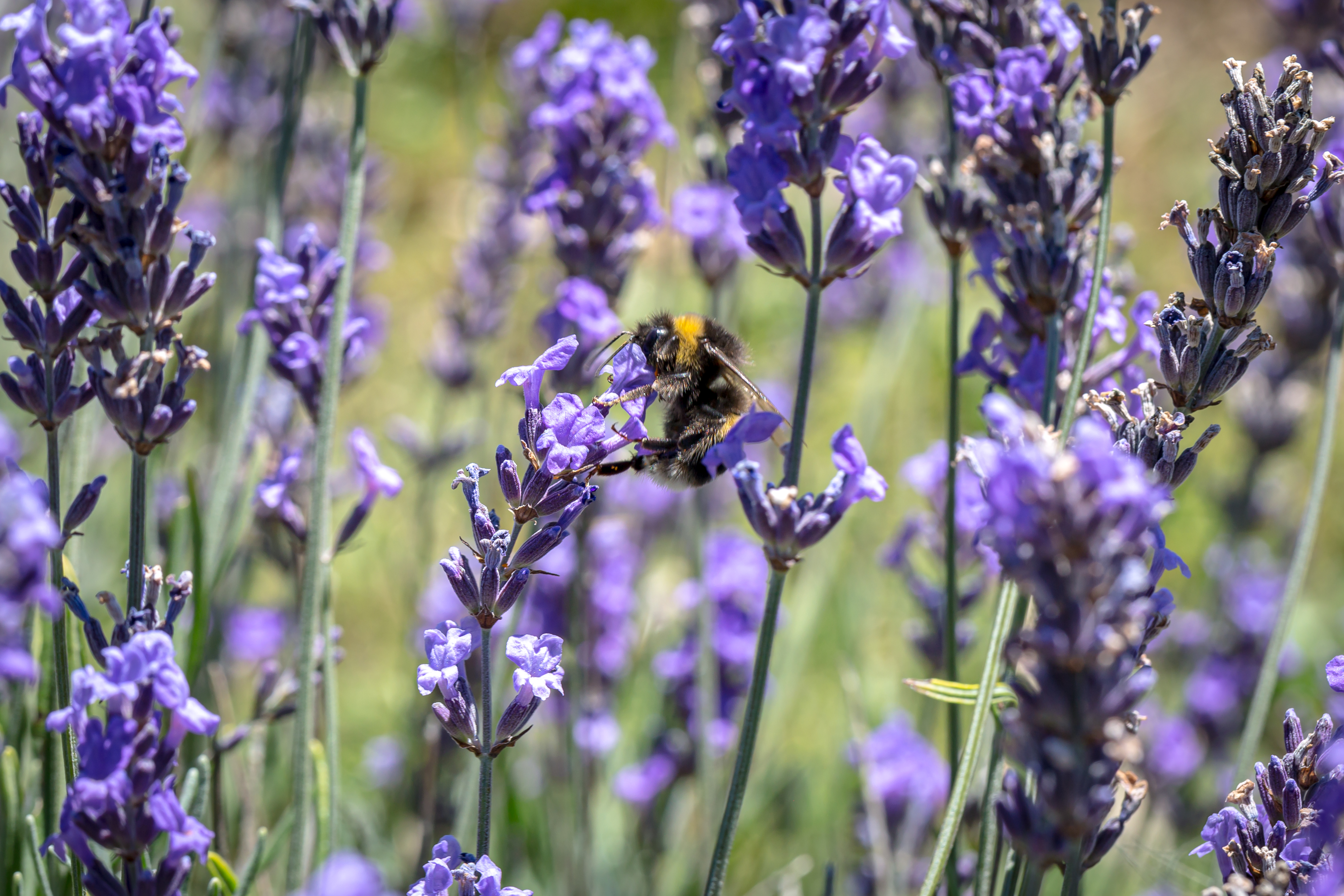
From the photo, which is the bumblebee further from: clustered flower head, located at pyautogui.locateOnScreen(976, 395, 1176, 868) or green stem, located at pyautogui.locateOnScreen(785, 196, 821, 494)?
clustered flower head, located at pyautogui.locateOnScreen(976, 395, 1176, 868)

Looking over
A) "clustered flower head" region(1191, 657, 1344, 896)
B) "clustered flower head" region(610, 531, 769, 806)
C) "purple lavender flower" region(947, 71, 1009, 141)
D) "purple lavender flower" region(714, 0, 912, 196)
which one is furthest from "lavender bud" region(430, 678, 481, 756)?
"clustered flower head" region(610, 531, 769, 806)

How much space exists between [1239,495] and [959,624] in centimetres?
152

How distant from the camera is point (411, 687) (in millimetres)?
3922

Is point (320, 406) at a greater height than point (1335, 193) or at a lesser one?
lesser

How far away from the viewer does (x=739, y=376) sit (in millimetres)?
2256

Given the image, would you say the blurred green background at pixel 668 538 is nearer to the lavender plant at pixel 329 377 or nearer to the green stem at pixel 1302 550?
the green stem at pixel 1302 550

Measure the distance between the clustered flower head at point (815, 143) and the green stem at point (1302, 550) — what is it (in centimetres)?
117

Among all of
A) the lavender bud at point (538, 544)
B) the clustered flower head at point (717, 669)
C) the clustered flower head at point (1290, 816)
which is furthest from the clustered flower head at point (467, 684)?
the clustered flower head at point (717, 669)

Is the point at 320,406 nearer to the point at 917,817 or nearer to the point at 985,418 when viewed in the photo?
the point at 985,418

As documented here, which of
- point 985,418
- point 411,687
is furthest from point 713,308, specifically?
point 411,687

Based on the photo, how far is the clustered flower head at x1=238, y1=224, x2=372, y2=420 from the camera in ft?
7.07

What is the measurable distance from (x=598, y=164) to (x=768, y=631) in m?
1.52

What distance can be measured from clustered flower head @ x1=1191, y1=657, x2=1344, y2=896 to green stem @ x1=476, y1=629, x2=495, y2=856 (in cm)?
102

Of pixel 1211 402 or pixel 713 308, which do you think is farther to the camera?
pixel 713 308
